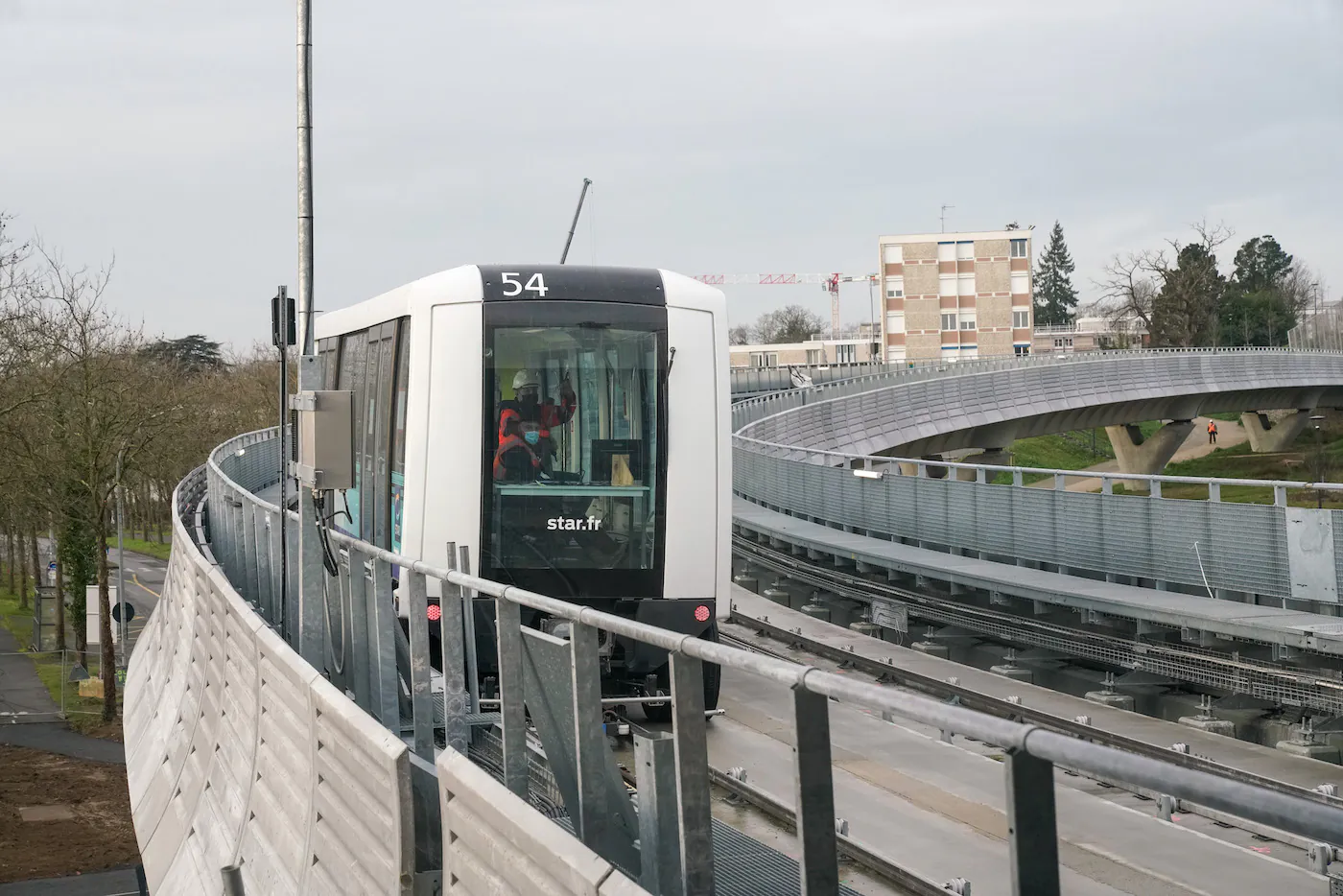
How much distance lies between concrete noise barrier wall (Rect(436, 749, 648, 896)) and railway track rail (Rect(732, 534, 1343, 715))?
873 cm

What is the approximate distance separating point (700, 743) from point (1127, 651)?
11389 millimetres

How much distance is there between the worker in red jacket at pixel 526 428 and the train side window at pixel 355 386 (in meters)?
2.47

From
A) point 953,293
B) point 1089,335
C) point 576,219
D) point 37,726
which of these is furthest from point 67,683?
point 1089,335

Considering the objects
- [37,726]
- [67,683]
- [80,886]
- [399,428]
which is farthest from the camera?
[67,683]

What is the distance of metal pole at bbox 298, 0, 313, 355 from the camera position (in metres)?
11.4

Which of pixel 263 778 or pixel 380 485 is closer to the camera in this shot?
pixel 263 778

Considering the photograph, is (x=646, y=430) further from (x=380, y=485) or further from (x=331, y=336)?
(x=331, y=336)

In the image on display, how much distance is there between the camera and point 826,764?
3.12 metres

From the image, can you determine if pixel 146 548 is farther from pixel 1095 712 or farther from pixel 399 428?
pixel 1095 712

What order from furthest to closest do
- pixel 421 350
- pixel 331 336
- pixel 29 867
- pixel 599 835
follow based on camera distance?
pixel 29 867, pixel 331 336, pixel 421 350, pixel 599 835

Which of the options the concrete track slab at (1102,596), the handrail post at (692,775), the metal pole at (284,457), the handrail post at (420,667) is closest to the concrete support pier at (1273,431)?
the concrete track slab at (1102,596)

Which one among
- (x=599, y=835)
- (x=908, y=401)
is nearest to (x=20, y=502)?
(x=908, y=401)

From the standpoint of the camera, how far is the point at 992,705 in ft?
42.9

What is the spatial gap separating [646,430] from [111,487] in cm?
3079
